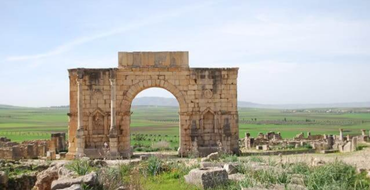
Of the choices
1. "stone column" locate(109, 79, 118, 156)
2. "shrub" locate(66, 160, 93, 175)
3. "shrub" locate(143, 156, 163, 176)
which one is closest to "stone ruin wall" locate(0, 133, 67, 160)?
"stone column" locate(109, 79, 118, 156)

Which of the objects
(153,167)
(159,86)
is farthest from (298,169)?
(159,86)

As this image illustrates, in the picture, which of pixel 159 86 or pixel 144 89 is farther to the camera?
pixel 144 89

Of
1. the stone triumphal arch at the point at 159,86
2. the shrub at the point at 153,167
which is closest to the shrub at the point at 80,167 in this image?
the shrub at the point at 153,167

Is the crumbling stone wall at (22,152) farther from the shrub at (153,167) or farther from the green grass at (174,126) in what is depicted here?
the shrub at (153,167)

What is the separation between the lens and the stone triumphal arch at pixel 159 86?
21.9 meters

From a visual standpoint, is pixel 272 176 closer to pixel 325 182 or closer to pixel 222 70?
pixel 325 182

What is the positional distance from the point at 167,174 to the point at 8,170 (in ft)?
19.7

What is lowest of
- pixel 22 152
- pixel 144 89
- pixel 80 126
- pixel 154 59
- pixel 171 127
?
pixel 22 152

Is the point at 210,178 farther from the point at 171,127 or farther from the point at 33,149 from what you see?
the point at 171,127

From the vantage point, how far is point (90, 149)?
857 inches

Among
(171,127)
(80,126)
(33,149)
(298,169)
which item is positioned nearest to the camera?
(298,169)

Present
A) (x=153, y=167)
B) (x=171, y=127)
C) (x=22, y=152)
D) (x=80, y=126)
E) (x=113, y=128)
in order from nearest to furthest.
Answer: (x=153, y=167) < (x=113, y=128) < (x=80, y=126) < (x=22, y=152) < (x=171, y=127)

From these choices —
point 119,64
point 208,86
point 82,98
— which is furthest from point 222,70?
point 82,98

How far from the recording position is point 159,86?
2205cm
